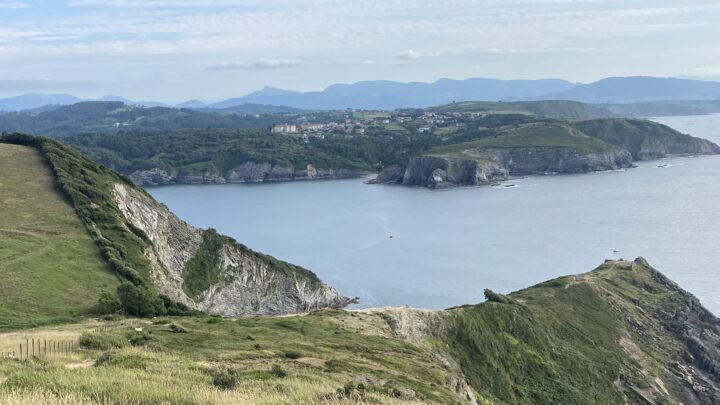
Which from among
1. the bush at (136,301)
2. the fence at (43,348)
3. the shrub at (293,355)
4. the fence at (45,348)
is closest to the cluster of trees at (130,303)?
the bush at (136,301)

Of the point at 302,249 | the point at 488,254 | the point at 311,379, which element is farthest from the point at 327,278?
the point at 311,379

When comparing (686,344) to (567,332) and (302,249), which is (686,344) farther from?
(302,249)

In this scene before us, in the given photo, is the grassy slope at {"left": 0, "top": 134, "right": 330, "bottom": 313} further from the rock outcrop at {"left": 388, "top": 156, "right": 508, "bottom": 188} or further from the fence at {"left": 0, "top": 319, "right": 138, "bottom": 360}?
the rock outcrop at {"left": 388, "top": 156, "right": 508, "bottom": 188}

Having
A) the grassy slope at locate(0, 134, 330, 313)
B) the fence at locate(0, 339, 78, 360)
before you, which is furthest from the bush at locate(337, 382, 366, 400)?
the grassy slope at locate(0, 134, 330, 313)

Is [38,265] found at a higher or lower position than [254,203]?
higher

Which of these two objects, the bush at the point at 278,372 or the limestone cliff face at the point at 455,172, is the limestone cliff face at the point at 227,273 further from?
the limestone cliff face at the point at 455,172

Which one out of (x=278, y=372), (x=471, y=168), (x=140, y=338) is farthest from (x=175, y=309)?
(x=471, y=168)

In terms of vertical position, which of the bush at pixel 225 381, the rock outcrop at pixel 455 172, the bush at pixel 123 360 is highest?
the bush at pixel 225 381
